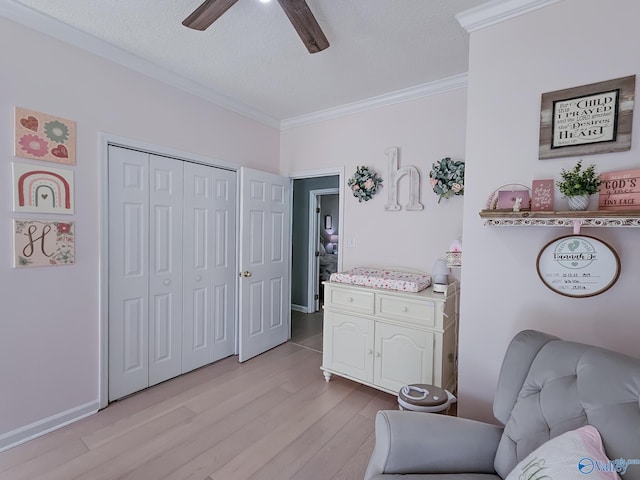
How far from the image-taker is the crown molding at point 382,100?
2554 millimetres

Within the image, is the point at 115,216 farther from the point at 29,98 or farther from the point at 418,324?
the point at 418,324

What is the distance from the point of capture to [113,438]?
1.95 metres

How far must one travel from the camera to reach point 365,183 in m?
2.98

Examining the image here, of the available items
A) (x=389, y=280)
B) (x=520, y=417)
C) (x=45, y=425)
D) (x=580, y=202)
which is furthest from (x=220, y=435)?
(x=580, y=202)

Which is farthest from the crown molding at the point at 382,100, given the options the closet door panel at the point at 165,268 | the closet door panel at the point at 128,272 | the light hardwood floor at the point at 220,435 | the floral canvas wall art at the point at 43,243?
the light hardwood floor at the point at 220,435

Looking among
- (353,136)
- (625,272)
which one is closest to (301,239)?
(353,136)

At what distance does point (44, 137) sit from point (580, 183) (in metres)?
3.01

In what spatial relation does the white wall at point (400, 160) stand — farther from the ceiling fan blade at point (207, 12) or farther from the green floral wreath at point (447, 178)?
the ceiling fan blade at point (207, 12)

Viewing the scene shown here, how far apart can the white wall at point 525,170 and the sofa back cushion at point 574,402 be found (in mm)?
481

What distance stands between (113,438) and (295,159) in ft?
9.59

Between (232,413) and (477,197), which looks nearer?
(477,197)

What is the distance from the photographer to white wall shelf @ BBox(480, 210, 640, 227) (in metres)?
1.32

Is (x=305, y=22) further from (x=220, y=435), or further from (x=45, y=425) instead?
(x=45, y=425)

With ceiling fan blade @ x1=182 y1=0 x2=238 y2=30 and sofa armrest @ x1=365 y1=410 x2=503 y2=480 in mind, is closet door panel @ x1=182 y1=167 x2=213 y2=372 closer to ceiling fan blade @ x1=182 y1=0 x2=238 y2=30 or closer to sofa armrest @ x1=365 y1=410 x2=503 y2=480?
ceiling fan blade @ x1=182 y1=0 x2=238 y2=30
